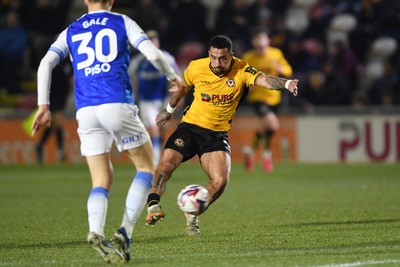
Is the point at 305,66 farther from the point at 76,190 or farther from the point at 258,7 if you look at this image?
the point at 76,190

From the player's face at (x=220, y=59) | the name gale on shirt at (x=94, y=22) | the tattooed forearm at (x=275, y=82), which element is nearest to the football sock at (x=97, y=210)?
the name gale on shirt at (x=94, y=22)

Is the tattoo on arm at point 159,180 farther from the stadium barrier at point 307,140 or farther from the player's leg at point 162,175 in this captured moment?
the stadium barrier at point 307,140

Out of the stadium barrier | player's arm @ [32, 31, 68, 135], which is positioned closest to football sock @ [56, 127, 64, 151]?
the stadium barrier

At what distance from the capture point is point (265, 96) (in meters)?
18.3

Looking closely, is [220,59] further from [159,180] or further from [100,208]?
[100,208]

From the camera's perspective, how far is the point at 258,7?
2309 cm

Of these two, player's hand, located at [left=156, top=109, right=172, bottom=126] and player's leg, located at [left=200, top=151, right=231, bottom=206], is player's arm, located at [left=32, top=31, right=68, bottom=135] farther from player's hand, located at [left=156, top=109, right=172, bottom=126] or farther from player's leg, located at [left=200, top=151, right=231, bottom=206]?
player's leg, located at [left=200, top=151, right=231, bottom=206]

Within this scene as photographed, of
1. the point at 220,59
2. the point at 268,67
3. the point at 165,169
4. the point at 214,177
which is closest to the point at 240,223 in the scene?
the point at 214,177

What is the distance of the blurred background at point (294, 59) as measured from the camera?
67.5 feet

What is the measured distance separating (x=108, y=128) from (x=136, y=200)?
60cm

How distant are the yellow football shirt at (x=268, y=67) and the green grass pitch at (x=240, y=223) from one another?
152 centimetres

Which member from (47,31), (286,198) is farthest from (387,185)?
(47,31)

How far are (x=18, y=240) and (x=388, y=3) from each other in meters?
13.6

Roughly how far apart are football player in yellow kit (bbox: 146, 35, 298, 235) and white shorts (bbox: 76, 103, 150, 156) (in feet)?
6.38
